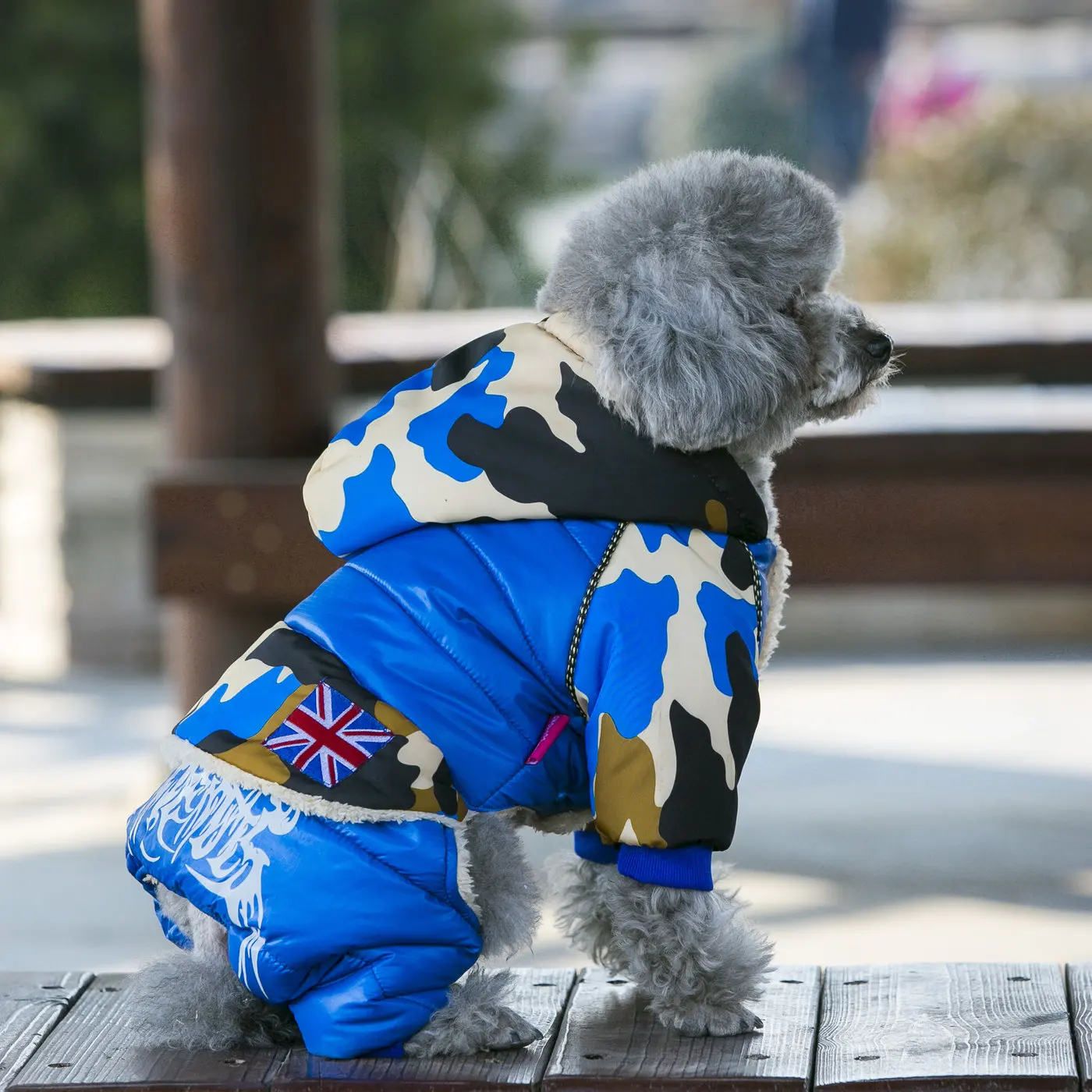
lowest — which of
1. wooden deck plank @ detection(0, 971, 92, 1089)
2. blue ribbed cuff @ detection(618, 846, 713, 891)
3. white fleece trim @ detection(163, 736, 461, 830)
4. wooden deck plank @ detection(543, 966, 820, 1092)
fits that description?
wooden deck plank @ detection(0, 971, 92, 1089)

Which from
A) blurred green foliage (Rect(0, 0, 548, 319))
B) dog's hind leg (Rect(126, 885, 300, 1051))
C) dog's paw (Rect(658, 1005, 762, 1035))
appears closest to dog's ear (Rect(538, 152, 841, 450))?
dog's paw (Rect(658, 1005, 762, 1035))

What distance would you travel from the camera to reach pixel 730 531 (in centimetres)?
197

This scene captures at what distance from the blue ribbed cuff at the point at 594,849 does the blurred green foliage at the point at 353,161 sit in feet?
39.7

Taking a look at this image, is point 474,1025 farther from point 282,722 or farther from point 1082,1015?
point 1082,1015

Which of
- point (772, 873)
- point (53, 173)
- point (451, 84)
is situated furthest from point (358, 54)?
point (772, 873)

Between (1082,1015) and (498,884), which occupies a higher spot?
(498,884)

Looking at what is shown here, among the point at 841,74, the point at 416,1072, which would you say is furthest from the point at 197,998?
the point at 841,74

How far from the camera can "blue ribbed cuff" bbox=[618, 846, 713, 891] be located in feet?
6.18

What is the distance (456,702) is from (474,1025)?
37 cm

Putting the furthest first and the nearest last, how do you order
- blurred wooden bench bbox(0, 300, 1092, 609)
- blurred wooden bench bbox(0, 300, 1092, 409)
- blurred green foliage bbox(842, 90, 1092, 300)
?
1. blurred green foliage bbox(842, 90, 1092, 300)
2. blurred wooden bench bbox(0, 300, 1092, 409)
3. blurred wooden bench bbox(0, 300, 1092, 609)

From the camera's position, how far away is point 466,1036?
1.94 metres

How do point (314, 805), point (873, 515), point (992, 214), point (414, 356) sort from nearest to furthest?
point (314, 805)
point (873, 515)
point (414, 356)
point (992, 214)

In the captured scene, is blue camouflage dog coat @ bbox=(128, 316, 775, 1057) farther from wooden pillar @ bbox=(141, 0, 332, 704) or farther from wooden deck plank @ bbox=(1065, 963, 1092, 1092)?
wooden pillar @ bbox=(141, 0, 332, 704)

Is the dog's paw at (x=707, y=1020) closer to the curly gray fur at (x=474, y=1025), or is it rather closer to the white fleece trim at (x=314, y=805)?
the curly gray fur at (x=474, y=1025)
